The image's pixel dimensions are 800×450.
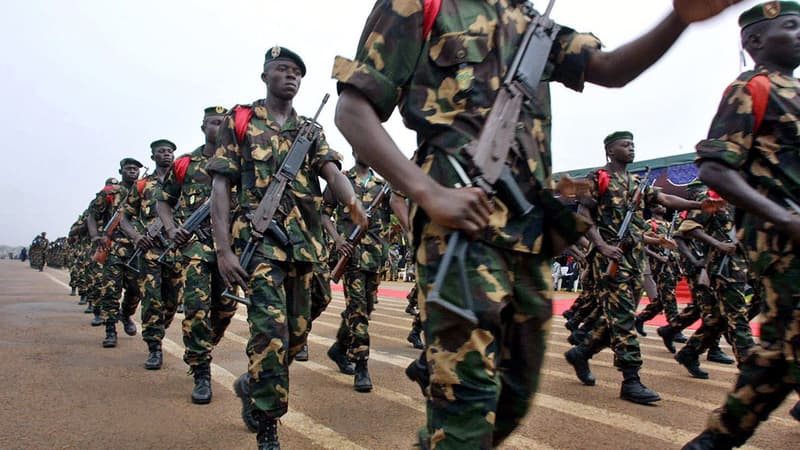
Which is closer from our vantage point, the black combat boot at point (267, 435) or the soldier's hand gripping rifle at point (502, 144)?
the soldier's hand gripping rifle at point (502, 144)

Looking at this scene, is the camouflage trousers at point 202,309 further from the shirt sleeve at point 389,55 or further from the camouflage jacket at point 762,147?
the camouflage jacket at point 762,147

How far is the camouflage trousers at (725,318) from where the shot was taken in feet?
18.0

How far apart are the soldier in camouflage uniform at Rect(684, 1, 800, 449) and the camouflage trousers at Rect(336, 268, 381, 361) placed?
315 cm

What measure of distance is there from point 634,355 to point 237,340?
532 cm

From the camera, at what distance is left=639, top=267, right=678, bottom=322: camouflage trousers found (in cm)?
941

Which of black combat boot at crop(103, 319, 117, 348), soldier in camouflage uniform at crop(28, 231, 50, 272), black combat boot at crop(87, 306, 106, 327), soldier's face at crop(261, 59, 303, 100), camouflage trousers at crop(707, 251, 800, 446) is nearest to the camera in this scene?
camouflage trousers at crop(707, 251, 800, 446)

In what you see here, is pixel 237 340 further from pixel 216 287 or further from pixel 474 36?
pixel 474 36

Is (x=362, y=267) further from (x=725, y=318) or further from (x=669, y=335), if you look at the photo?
(x=669, y=335)

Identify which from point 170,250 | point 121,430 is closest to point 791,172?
point 121,430

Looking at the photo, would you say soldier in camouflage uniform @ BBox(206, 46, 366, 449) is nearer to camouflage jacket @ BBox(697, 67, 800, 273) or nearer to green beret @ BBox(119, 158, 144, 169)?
camouflage jacket @ BBox(697, 67, 800, 273)

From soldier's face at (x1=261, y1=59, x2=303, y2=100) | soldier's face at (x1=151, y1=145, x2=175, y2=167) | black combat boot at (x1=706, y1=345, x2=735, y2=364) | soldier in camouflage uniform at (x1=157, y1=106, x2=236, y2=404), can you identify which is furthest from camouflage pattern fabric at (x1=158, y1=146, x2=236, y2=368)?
black combat boot at (x1=706, y1=345, x2=735, y2=364)

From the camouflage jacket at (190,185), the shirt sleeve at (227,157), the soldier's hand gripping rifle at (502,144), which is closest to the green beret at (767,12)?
the soldier's hand gripping rifle at (502,144)

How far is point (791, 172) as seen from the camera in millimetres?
2895

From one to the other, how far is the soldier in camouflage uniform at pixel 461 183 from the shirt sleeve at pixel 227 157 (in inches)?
91.7
